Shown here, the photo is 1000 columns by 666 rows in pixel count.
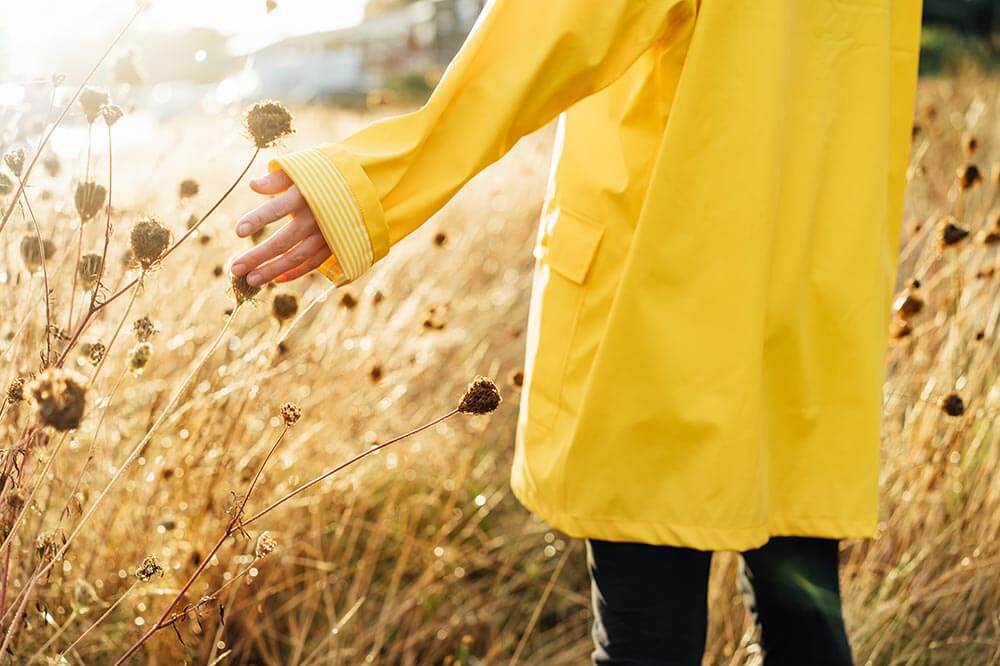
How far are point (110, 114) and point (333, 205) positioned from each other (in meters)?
0.37

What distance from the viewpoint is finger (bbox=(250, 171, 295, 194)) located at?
931 mm

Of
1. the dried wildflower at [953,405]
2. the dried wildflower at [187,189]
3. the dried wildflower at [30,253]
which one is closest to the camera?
the dried wildflower at [30,253]

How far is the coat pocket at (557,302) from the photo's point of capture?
1.21 meters

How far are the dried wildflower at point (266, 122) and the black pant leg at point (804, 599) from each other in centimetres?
88

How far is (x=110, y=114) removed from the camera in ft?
3.61

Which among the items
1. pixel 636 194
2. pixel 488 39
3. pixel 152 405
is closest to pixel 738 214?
pixel 636 194

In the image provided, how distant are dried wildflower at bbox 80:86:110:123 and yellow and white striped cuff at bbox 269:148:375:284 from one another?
0.33m

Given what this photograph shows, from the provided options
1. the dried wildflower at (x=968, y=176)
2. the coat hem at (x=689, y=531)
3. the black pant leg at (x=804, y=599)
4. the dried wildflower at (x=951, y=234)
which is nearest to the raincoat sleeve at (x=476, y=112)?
the coat hem at (x=689, y=531)

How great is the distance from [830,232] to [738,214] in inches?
6.4

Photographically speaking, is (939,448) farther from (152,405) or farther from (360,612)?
(152,405)

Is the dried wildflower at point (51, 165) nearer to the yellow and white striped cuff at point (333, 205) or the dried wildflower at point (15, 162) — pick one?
the dried wildflower at point (15, 162)

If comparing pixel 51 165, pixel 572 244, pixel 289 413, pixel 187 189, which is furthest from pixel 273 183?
pixel 51 165

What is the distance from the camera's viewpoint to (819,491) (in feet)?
4.11

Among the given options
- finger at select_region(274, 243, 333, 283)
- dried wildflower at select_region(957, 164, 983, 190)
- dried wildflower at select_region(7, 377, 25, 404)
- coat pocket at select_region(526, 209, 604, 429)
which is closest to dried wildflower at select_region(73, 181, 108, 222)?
dried wildflower at select_region(7, 377, 25, 404)
